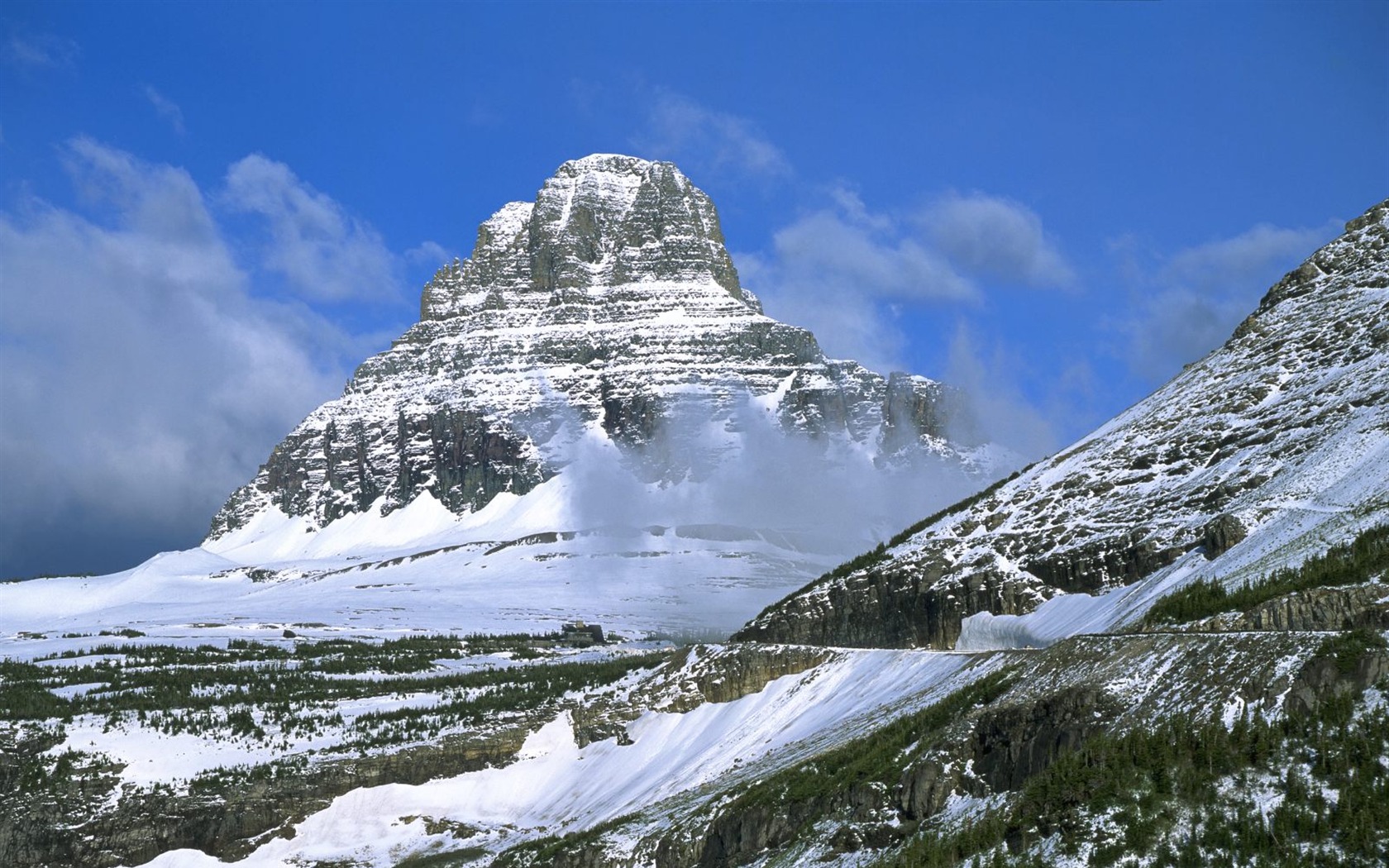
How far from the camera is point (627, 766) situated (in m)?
53.9

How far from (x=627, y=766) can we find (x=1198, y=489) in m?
21.9

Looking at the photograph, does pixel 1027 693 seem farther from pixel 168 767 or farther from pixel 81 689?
pixel 81 689

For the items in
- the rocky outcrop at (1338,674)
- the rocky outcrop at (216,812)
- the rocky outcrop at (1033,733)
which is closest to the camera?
the rocky outcrop at (1338,674)

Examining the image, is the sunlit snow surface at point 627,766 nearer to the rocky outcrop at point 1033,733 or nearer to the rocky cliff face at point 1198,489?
the rocky cliff face at point 1198,489

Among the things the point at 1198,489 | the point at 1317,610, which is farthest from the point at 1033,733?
the point at 1198,489

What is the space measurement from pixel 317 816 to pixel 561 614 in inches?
4706

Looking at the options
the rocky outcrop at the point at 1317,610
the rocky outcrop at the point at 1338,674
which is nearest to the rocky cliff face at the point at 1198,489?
the rocky outcrop at the point at 1317,610

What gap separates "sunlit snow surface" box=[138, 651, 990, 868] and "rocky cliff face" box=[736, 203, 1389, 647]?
6.14 meters

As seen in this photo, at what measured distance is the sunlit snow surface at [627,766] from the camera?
4300 cm

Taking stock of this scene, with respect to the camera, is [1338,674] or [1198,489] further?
[1198,489]

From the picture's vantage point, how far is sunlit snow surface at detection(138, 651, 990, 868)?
141ft

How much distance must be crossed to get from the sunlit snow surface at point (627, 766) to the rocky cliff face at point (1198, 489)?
6.14 m

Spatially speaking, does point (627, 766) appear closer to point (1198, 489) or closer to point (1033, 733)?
point (1198, 489)

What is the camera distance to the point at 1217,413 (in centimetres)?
5269
